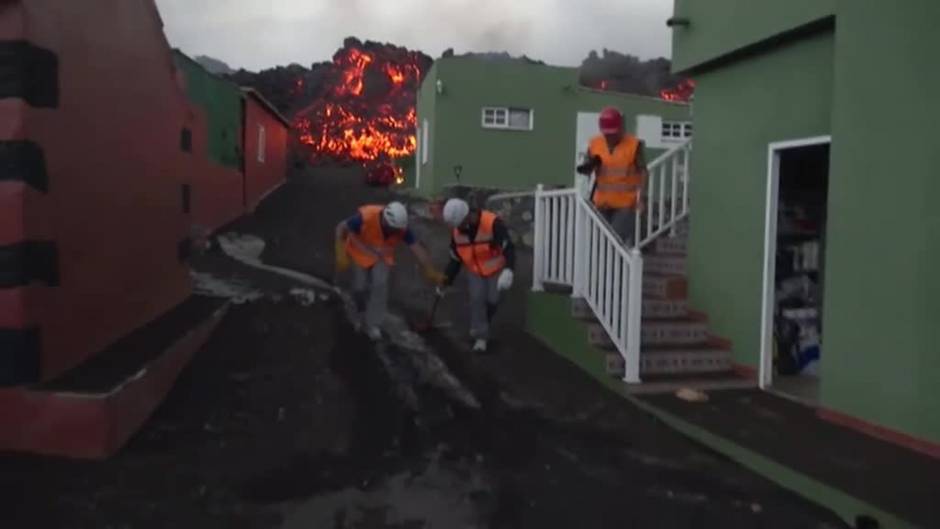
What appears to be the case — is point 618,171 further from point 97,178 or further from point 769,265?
point 97,178

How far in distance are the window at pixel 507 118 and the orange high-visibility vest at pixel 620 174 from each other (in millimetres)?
12140

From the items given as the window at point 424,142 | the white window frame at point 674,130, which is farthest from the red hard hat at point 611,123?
the white window frame at point 674,130

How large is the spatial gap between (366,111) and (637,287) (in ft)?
114

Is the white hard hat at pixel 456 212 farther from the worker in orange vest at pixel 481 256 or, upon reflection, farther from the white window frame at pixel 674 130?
the white window frame at pixel 674 130

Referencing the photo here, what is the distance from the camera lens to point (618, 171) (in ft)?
25.5

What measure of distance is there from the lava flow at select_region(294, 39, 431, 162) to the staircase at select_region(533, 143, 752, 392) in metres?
24.3

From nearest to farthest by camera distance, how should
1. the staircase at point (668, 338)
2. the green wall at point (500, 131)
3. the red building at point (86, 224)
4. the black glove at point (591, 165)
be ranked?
the red building at point (86, 224), the staircase at point (668, 338), the black glove at point (591, 165), the green wall at point (500, 131)

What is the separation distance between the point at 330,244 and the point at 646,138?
406 inches

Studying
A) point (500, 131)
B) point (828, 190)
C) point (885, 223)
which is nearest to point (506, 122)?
point (500, 131)

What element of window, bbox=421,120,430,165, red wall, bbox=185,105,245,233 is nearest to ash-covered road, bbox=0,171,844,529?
red wall, bbox=185,105,245,233

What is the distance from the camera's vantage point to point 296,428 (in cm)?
562

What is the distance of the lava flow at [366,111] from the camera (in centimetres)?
3644

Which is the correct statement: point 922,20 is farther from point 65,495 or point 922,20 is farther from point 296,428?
point 65,495

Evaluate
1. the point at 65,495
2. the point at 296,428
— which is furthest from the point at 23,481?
the point at 296,428
